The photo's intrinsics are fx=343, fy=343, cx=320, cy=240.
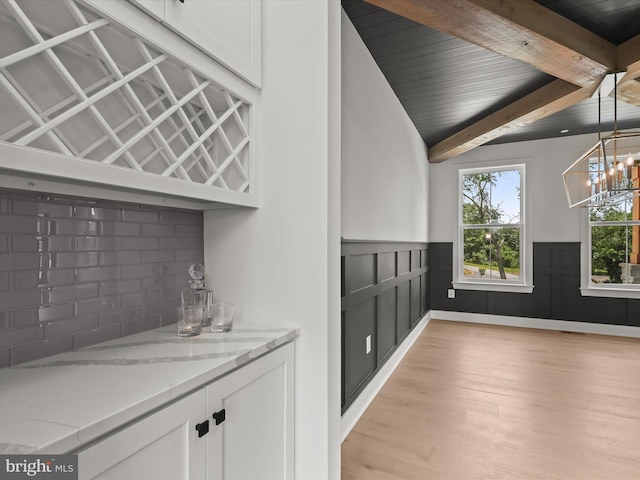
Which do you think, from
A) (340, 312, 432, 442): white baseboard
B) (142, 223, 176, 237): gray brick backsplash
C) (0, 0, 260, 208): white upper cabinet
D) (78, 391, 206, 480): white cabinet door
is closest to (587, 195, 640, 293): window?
(340, 312, 432, 442): white baseboard

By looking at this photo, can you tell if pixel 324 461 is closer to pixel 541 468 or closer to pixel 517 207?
pixel 541 468

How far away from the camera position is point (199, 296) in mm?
1370

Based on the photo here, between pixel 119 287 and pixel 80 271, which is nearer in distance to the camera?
pixel 80 271

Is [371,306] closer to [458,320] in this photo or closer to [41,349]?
[41,349]

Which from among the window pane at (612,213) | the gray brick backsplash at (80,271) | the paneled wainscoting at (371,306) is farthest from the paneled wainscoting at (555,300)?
the gray brick backsplash at (80,271)

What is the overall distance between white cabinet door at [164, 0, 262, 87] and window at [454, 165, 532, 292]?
443cm

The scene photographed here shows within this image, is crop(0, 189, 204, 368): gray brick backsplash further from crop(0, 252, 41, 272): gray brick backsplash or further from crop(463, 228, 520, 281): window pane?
crop(463, 228, 520, 281): window pane

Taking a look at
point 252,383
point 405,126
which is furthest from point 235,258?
point 405,126

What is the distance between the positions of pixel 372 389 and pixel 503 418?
2.86 feet

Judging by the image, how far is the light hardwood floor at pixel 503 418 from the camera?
1.79m

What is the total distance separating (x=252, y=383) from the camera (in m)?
1.13

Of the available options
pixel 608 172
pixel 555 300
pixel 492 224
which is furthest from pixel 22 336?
pixel 555 300

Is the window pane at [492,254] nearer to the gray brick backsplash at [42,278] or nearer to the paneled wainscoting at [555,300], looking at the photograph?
the paneled wainscoting at [555,300]

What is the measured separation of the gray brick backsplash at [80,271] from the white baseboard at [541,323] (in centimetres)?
452
